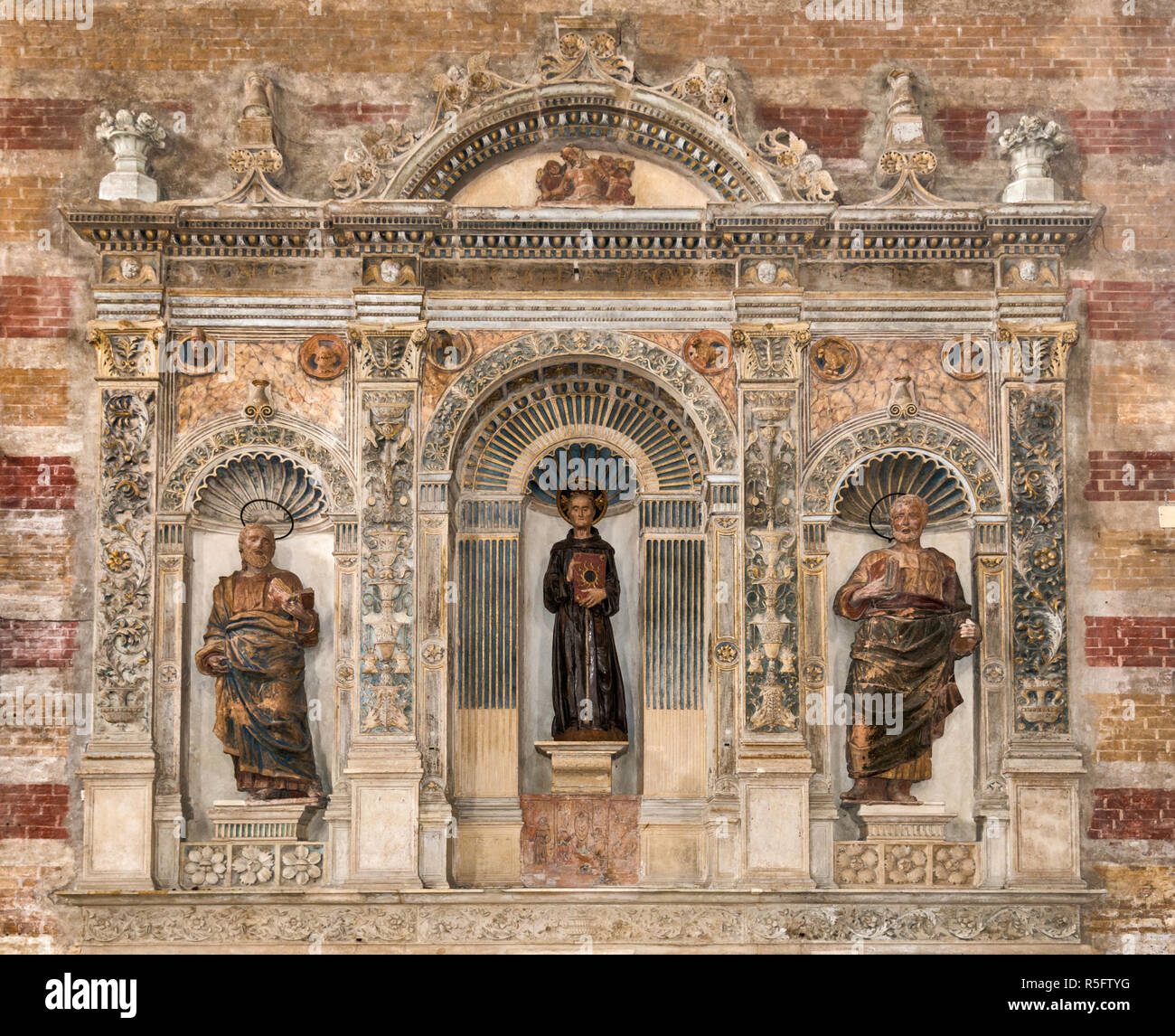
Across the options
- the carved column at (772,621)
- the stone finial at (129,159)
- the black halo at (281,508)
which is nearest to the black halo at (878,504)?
the carved column at (772,621)

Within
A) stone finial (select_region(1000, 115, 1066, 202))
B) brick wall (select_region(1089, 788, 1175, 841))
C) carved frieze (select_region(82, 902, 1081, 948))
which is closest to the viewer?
carved frieze (select_region(82, 902, 1081, 948))

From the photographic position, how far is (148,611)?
12.2 m

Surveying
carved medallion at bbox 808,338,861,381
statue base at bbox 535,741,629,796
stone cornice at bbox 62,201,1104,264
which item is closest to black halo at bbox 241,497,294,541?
stone cornice at bbox 62,201,1104,264

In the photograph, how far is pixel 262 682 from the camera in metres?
12.2

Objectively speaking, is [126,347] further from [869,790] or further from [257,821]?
[869,790]

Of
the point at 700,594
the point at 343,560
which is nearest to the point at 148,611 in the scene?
the point at 343,560

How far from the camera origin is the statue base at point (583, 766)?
493 inches

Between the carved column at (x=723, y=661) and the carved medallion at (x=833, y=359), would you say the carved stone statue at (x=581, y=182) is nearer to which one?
the carved medallion at (x=833, y=359)

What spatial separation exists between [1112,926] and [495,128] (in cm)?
711

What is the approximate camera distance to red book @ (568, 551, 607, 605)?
12742 millimetres

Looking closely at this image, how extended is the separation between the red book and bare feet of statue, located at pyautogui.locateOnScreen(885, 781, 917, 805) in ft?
8.11

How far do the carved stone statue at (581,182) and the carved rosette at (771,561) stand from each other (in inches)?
71.3

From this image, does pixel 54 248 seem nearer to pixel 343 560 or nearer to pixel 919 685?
pixel 343 560

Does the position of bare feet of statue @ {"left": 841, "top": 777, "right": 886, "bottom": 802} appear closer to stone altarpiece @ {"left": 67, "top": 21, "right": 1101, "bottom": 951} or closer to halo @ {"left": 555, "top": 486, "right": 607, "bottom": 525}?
stone altarpiece @ {"left": 67, "top": 21, "right": 1101, "bottom": 951}
